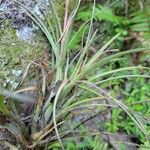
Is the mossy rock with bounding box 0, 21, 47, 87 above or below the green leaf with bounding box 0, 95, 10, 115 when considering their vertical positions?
above

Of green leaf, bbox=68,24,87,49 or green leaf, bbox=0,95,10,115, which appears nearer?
green leaf, bbox=0,95,10,115

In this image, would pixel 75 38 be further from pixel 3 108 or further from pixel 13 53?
pixel 3 108

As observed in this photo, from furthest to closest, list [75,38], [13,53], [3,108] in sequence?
[75,38], [13,53], [3,108]

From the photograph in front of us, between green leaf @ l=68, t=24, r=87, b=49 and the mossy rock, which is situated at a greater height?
green leaf @ l=68, t=24, r=87, b=49

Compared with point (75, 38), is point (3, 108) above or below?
below

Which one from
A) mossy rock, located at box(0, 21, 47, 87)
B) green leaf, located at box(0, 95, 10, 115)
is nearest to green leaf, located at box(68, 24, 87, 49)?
mossy rock, located at box(0, 21, 47, 87)

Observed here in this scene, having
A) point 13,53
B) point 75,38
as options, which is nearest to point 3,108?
point 13,53

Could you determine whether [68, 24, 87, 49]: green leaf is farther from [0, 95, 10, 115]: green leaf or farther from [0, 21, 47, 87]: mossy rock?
[0, 95, 10, 115]: green leaf

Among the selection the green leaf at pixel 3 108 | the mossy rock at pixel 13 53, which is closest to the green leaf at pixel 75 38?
the mossy rock at pixel 13 53

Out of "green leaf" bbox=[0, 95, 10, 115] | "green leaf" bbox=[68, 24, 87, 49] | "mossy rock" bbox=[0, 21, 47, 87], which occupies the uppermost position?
"green leaf" bbox=[68, 24, 87, 49]

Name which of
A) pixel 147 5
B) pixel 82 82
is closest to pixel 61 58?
pixel 82 82

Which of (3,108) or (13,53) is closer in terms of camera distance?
(3,108)
